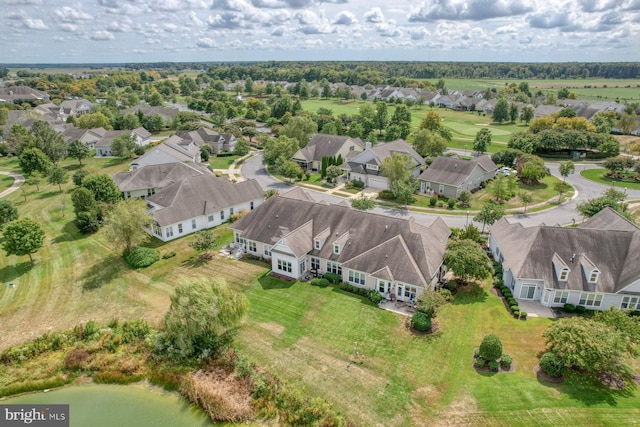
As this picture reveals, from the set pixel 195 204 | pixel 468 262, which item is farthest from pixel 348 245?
pixel 195 204

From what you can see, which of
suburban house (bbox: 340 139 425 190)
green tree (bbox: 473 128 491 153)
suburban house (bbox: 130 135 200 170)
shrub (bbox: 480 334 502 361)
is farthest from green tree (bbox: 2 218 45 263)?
green tree (bbox: 473 128 491 153)

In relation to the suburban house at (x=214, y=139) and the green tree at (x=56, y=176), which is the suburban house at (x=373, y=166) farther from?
the green tree at (x=56, y=176)

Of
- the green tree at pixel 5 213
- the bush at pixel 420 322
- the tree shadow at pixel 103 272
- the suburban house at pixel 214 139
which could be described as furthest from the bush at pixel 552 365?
the suburban house at pixel 214 139

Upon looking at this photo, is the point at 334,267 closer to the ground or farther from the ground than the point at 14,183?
farther from the ground

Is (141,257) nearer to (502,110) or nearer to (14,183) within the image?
(14,183)

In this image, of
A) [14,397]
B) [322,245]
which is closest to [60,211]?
[14,397]

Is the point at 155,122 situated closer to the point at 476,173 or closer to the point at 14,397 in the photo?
the point at 476,173

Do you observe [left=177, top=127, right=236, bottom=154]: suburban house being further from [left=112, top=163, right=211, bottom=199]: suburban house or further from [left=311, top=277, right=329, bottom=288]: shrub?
[left=311, top=277, right=329, bottom=288]: shrub

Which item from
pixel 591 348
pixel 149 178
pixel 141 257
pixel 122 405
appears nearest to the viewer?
pixel 591 348
